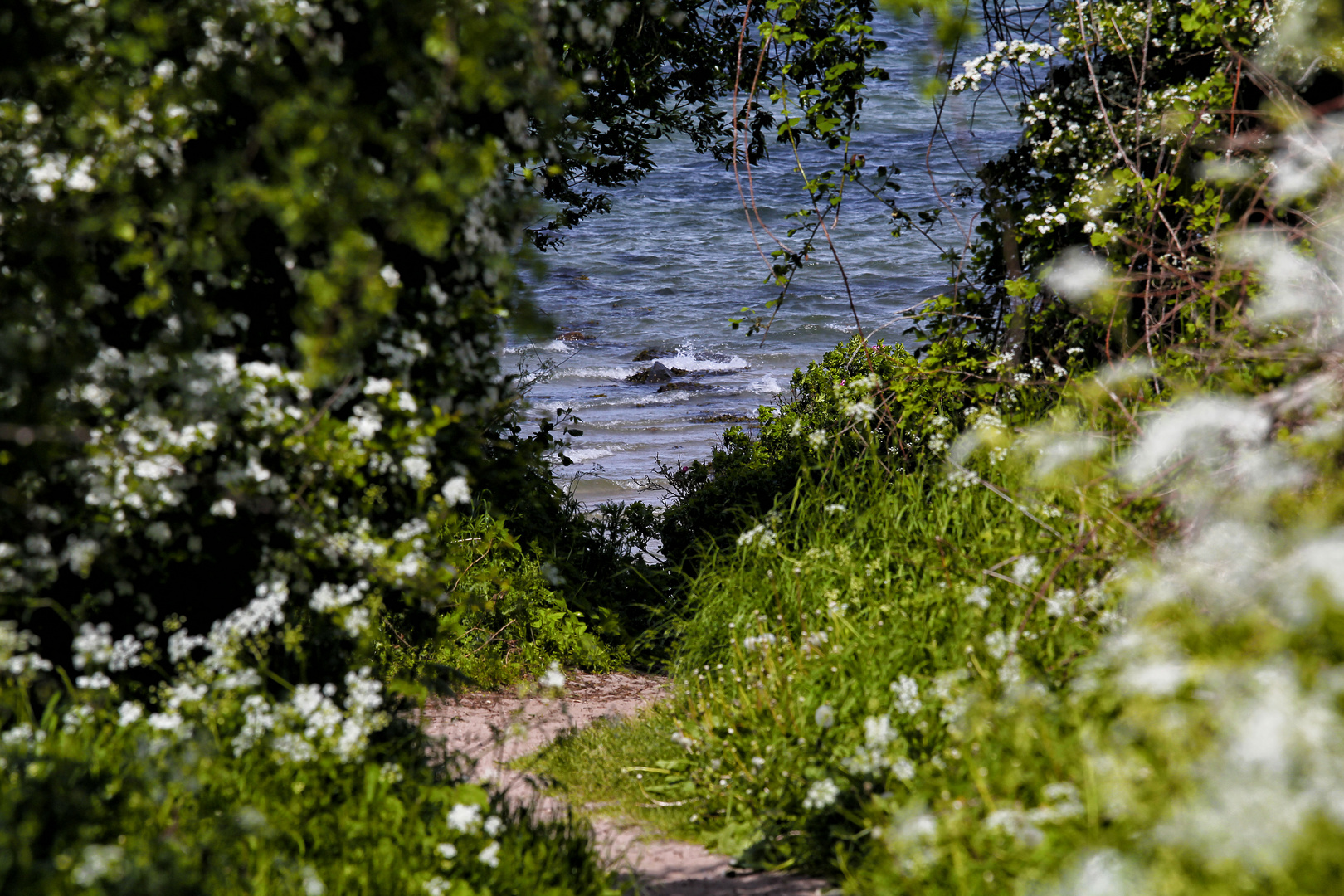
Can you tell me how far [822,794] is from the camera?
3.15 metres

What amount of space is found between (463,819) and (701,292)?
15.7 metres

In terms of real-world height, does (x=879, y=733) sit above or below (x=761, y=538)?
above

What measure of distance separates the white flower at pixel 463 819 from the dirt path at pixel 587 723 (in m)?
0.30

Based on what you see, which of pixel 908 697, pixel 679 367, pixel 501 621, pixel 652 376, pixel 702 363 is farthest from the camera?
pixel 702 363

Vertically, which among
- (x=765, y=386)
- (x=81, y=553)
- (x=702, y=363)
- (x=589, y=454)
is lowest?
(x=702, y=363)

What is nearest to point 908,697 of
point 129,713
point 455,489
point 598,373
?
point 455,489

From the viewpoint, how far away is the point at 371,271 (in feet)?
7.61

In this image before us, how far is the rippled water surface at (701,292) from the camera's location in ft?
39.0

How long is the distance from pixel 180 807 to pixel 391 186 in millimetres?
1593

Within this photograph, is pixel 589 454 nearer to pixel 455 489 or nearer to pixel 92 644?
pixel 455 489

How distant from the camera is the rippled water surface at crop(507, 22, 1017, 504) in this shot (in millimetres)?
11898

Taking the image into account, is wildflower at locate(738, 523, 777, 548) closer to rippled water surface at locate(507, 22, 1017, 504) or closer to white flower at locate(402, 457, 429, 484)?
white flower at locate(402, 457, 429, 484)

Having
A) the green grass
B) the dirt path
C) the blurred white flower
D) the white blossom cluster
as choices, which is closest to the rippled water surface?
the dirt path

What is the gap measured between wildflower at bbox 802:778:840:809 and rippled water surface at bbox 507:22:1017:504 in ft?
19.6
